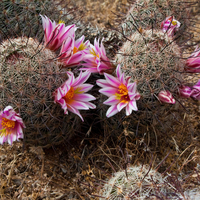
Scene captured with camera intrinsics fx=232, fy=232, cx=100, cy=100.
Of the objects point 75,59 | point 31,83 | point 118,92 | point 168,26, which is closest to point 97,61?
point 75,59

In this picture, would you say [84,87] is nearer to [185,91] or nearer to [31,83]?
[31,83]

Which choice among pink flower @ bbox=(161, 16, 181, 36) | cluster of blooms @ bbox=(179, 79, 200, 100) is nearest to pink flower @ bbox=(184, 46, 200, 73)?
cluster of blooms @ bbox=(179, 79, 200, 100)

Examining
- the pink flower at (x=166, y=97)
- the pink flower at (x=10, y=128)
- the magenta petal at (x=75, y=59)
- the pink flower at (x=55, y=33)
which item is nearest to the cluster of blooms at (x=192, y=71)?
the pink flower at (x=166, y=97)

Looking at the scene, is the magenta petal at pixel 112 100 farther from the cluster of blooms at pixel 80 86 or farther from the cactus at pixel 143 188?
the cactus at pixel 143 188

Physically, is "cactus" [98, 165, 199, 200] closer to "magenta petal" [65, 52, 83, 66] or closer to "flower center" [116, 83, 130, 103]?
"flower center" [116, 83, 130, 103]

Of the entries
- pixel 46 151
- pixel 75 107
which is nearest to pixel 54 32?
pixel 75 107

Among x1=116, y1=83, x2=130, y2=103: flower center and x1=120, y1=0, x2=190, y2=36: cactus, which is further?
x1=120, y1=0, x2=190, y2=36: cactus
